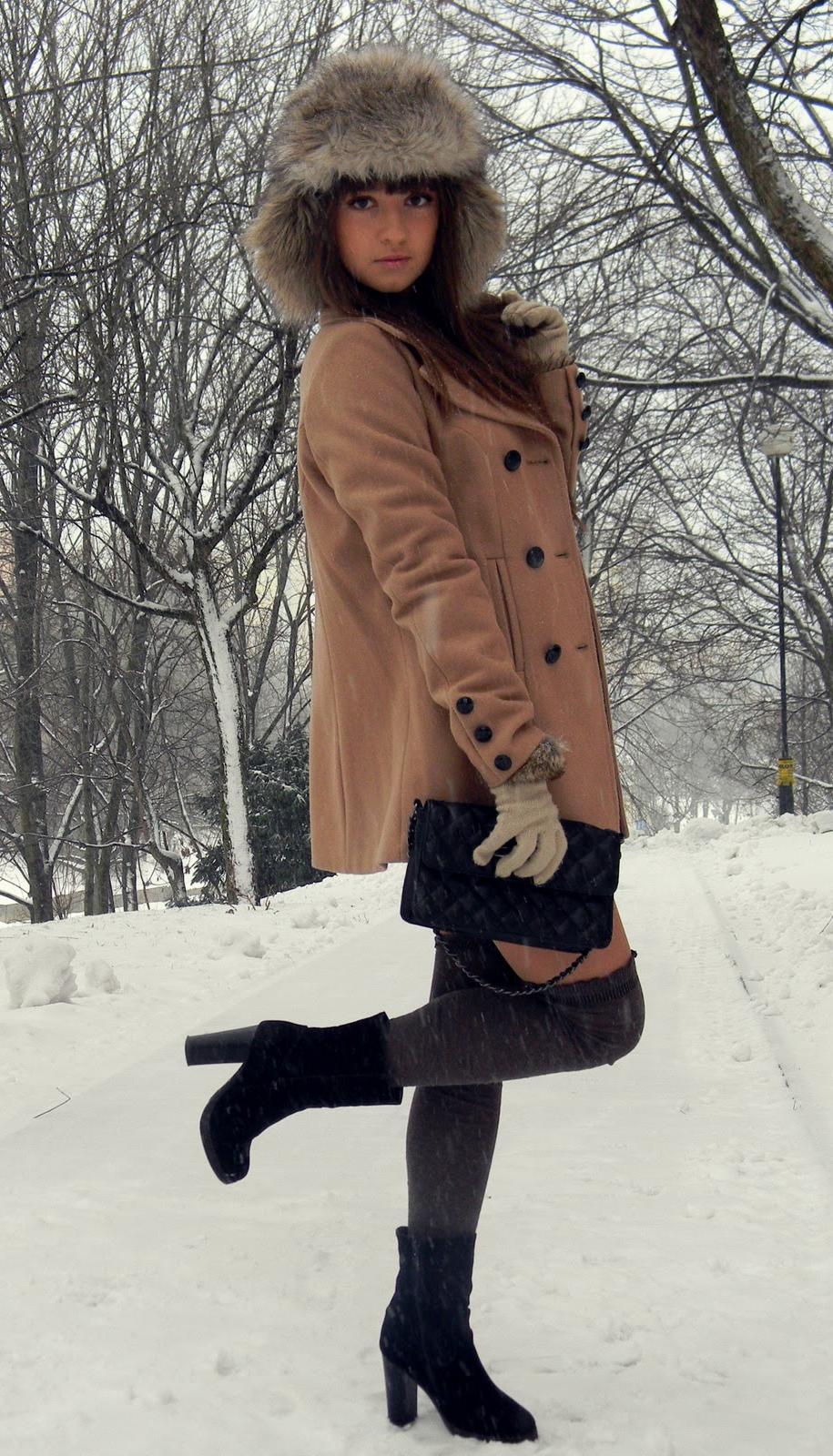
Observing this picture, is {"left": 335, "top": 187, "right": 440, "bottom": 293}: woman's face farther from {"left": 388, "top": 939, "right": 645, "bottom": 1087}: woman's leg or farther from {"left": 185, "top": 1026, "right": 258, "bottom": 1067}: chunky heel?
{"left": 185, "top": 1026, "right": 258, "bottom": 1067}: chunky heel

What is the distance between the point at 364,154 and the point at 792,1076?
305cm

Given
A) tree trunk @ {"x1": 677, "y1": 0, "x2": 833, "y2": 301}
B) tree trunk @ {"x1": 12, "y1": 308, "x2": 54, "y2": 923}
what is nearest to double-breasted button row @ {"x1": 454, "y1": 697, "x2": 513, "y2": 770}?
tree trunk @ {"x1": 677, "y1": 0, "x2": 833, "y2": 301}

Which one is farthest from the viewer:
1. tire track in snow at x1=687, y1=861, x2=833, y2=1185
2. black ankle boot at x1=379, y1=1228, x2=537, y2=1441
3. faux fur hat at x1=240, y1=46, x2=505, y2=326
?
tire track in snow at x1=687, y1=861, x2=833, y2=1185

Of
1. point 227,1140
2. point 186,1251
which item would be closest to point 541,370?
point 227,1140

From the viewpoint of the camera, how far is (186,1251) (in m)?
2.35

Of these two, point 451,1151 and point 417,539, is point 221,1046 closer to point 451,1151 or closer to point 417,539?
point 451,1151

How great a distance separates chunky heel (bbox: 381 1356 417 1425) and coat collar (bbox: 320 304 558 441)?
142 centimetres

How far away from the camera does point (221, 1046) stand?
71.9 inches

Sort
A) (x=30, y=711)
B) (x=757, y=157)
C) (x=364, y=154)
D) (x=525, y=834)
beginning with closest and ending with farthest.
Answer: (x=525, y=834) → (x=364, y=154) → (x=757, y=157) → (x=30, y=711)

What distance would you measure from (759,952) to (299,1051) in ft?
16.7

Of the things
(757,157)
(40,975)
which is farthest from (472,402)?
(757,157)

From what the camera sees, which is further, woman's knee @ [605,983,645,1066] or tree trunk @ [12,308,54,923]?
tree trunk @ [12,308,54,923]

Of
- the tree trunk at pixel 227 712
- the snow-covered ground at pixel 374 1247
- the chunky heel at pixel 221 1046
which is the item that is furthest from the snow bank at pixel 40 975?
the tree trunk at pixel 227 712

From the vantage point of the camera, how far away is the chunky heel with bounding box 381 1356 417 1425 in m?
1.74
